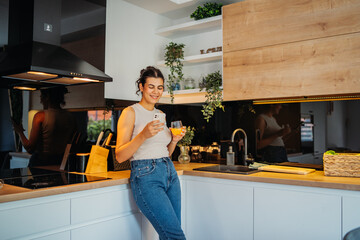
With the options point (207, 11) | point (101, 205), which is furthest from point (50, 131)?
point (207, 11)

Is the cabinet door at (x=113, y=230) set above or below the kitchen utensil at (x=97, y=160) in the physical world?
below

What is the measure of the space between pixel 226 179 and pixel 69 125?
142cm

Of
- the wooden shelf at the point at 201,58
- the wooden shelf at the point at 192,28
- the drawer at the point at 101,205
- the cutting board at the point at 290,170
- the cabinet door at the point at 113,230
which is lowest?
the cabinet door at the point at 113,230

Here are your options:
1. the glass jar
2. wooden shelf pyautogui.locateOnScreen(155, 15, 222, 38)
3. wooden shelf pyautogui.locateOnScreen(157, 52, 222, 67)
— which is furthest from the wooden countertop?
wooden shelf pyautogui.locateOnScreen(155, 15, 222, 38)

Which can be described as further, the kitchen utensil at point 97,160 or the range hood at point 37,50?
the kitchen utensil at point 97,160

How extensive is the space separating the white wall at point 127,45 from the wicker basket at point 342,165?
1.76m

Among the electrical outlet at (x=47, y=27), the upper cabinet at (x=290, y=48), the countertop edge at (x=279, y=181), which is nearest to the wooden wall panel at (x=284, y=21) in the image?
the upper cabinet at (x=290, y=48)

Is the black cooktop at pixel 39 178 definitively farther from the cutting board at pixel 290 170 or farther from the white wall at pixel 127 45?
the cutting board at pixel 290 170

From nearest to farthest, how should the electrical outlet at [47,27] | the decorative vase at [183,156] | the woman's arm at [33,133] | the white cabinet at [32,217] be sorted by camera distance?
the white cabinet at [32,217] → the electrical outlet at [47,27] → the woman's arm at [33,133] → the decorative vase at [183,156]

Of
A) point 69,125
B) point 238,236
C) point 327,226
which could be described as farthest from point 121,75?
point 327,226

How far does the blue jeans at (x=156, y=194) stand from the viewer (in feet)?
6.77

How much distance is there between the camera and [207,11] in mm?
3053

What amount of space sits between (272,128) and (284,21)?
97 cm

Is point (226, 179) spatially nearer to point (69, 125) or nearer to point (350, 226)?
point (350, 226)
